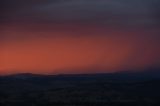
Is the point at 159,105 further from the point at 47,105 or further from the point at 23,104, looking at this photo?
the point at 23,104

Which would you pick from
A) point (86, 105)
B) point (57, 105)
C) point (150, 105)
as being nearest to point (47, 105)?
point (57, 105)

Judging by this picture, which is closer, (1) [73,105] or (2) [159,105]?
(2) [159,105]

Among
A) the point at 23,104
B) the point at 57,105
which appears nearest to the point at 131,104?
the point at 57,105

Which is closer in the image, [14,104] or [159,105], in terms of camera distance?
[159,105]

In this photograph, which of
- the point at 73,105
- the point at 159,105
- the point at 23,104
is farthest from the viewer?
the point at 23,104

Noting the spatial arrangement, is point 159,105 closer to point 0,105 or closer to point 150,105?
point 150,105

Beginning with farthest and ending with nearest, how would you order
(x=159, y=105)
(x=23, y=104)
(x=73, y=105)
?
(x=23, y=104) < (x=73, y=105) < (x=159, y=105)

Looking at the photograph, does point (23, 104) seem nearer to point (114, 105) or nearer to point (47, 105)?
point (47, 105)

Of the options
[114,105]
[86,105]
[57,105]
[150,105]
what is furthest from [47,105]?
[150,105]
